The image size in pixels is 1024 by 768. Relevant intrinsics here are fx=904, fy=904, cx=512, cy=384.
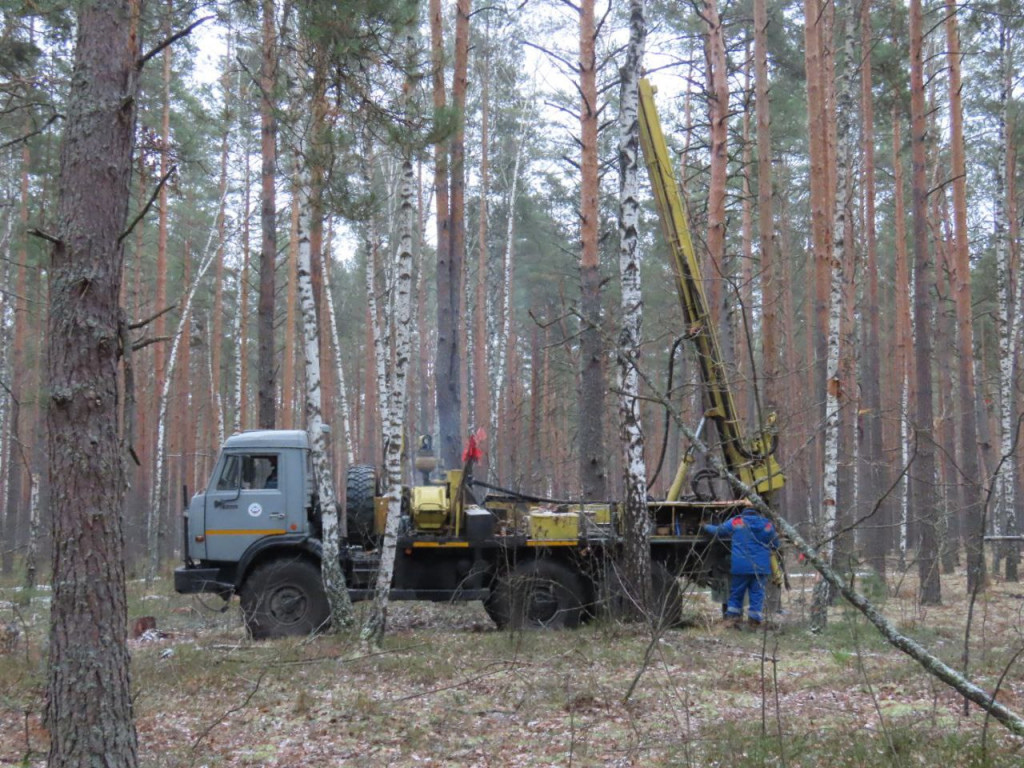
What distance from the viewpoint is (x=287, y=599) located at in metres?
11.1

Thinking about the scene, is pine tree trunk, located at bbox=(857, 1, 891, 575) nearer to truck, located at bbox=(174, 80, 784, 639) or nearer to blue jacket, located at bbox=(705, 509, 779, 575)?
blue jacket, located at bbox=(705, 509, 779, 575)

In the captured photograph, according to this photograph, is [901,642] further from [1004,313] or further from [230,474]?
[1004,313]

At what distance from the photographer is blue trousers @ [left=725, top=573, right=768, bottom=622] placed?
10.6 metres

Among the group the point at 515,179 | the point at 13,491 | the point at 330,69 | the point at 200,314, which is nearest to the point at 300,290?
the point at 330,69

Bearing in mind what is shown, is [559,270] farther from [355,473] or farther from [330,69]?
[330,69]

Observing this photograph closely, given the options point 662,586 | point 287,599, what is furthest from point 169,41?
point 662,586

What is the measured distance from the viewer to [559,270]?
31156 mm

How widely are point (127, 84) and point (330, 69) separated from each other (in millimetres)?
3245

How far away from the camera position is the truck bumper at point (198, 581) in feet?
36.2

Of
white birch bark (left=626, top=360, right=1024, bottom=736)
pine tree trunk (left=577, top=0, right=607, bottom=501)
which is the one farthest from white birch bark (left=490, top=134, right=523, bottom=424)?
white birch bark (left=626, top=360, right=1024, bottom=736)

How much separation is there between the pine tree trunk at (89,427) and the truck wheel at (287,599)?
6284mm

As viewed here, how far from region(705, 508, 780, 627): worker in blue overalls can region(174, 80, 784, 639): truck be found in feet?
1.26

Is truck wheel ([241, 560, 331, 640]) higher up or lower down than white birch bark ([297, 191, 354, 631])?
lower down

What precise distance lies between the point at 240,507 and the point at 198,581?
1009mm
